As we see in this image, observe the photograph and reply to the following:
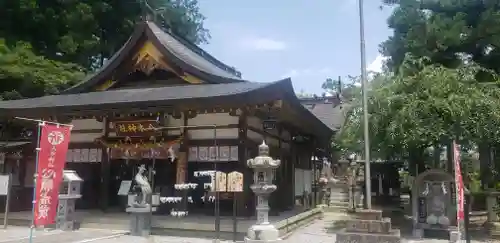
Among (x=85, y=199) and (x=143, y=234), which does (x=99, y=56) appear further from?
(x=143, y=234)

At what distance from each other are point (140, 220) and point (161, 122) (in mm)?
3331

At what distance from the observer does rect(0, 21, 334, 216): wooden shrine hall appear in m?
12.2

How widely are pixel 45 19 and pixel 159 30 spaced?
1238 centimetres

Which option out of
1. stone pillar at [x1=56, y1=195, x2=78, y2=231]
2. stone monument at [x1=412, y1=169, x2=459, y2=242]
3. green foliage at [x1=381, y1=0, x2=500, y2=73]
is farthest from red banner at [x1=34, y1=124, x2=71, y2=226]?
green foliage at [x1=381, y1=0, x2=500, y2=73]

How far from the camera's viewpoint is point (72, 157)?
48.2 feet

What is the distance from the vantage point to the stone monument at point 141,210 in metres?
11.2

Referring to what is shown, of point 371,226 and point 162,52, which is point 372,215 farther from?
point 162,52

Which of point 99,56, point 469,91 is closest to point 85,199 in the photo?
point 469,91

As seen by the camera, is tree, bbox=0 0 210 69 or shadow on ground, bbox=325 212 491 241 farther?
tree, bbox=0 0 210 69

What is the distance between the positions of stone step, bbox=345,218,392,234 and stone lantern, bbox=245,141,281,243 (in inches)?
77.8

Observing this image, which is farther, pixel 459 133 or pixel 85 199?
pixel 85 199

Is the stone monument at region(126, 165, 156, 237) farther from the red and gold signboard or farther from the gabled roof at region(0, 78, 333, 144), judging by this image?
the gabled roof at region(0, 78, 333, 144)

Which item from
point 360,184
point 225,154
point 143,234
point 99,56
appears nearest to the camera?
point 143,234

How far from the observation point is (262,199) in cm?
1023
